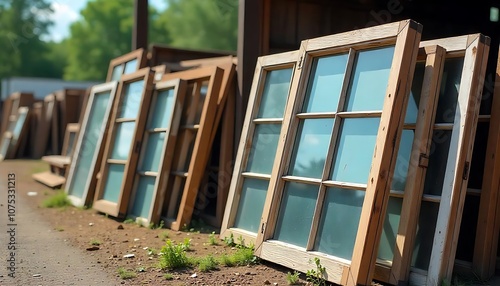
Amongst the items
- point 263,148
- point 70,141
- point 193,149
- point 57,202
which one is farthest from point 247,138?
point 70,141

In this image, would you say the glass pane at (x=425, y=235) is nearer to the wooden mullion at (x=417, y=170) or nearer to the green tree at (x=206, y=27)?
the wooden mullion at (x=417, y=170)

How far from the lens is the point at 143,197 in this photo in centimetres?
739

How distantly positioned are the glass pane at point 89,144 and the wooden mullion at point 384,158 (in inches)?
207

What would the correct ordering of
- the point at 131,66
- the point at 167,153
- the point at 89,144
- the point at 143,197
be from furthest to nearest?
the point at 131,66, the point at 89,144, the point at 143,197, the point at 167,153

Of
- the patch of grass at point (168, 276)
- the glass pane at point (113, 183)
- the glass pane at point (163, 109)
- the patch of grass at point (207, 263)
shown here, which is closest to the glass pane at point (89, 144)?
the glass pane at point (113, 183)

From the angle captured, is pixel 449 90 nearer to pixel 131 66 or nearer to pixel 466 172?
pixel 466 172

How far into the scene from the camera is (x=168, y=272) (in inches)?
196

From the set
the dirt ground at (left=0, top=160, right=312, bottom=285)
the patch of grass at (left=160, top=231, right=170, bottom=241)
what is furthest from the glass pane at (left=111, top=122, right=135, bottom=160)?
the patch of grass at (left=160, top=231, right=170, bottom=241)

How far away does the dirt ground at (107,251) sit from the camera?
4.77 meters

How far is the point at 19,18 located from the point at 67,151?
4447 cm

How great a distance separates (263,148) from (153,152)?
1.97 m

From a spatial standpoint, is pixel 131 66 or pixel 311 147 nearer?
pixel 311 147

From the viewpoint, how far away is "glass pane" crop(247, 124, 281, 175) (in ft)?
19.1

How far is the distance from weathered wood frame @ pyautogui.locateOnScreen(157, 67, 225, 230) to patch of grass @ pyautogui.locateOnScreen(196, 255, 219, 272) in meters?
1.61
